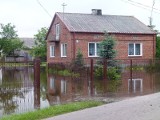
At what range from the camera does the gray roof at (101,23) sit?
30672 mm

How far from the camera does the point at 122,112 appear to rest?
959 centimetres

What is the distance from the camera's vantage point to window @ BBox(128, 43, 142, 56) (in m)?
32.6

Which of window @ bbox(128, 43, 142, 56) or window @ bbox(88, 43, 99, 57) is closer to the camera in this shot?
window @ bbox(88, 43, 99, 57)

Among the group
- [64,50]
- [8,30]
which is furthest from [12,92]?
[8,30]

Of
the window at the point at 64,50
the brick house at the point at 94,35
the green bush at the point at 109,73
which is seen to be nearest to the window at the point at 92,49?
the brick house at the point at 94,35

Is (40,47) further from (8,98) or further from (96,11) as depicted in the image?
(8,98)

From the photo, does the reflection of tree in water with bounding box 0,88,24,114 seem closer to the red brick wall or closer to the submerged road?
the submerged road

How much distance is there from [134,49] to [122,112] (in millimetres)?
23525

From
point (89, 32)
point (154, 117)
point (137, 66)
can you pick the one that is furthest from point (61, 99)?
point (89, 32)

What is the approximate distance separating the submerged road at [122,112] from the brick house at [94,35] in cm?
1896

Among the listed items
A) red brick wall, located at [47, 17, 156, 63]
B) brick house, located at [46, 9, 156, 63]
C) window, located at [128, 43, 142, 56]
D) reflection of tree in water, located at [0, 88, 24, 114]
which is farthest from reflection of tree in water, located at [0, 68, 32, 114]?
window, located at [128, 43, 142, 56]

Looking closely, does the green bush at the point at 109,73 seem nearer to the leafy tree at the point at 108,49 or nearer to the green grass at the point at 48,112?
the leafy tree at the point at 108,49

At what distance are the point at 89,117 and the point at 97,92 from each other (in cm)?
578

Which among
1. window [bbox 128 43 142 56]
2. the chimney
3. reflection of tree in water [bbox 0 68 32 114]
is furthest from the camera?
the chimney
